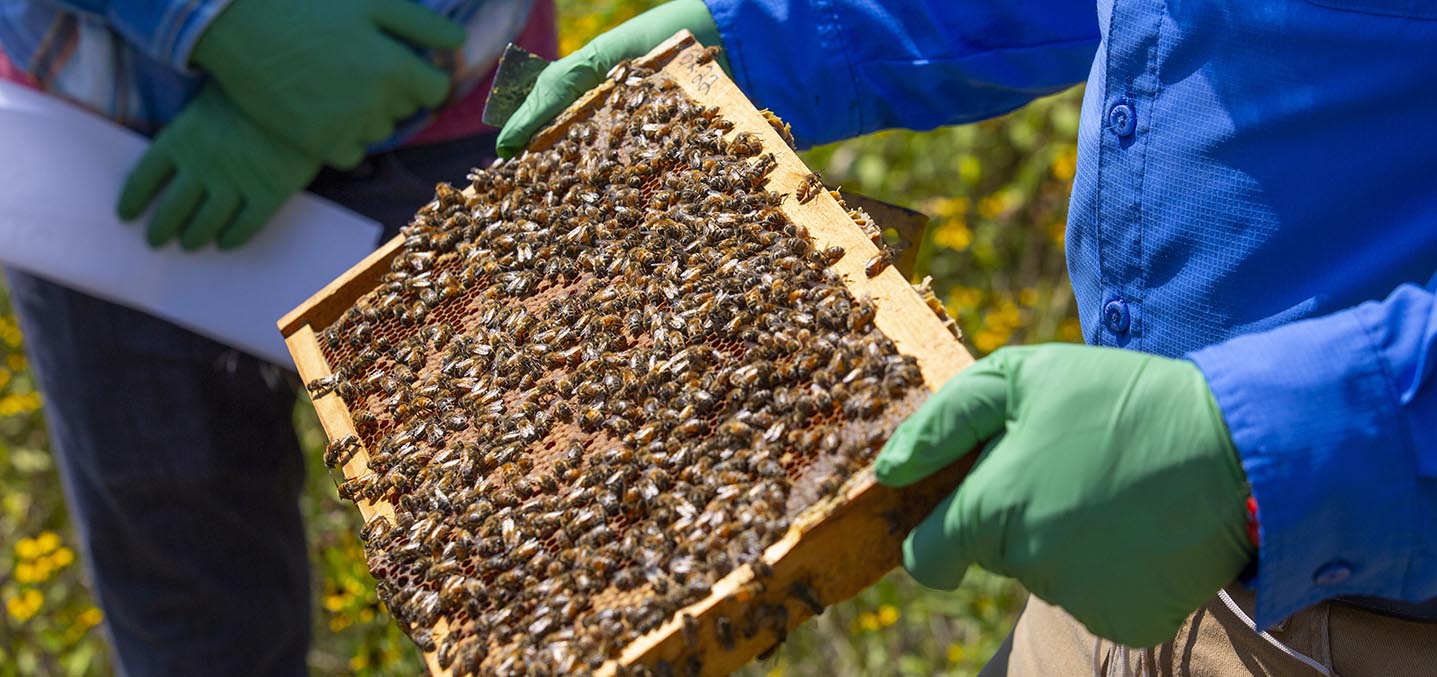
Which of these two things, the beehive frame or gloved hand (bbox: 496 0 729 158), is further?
gloved hand (bbox: 496 0 729 158)

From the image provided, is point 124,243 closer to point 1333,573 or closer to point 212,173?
point 212,173

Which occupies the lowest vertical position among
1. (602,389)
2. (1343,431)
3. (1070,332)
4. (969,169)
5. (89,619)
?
(89,619)

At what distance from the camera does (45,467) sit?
499 centimetres

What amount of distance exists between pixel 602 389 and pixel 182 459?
6.46 feet

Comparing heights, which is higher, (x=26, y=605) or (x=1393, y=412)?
(x=1393, y=412)

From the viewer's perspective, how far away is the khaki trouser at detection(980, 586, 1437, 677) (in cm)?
186

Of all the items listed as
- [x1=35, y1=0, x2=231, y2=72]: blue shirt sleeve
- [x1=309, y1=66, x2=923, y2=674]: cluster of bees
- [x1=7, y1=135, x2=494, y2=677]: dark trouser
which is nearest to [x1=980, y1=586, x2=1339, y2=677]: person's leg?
[x1=309, y1=66, x2=923, y2=674]: cluster of bees

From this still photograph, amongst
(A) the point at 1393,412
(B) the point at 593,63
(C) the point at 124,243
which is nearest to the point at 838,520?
(A) the point at 1393,412

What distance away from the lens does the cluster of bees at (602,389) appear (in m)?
1.71

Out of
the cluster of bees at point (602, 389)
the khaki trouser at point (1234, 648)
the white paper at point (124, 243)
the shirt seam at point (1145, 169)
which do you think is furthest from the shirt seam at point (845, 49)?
the white paper at point (124, 243)

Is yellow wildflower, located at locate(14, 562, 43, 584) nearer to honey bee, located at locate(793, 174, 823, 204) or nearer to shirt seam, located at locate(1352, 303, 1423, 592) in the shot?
honey bee, located at locate(793, 174, 823, 204)

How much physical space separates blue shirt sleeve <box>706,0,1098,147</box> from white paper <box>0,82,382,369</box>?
4.65 ft

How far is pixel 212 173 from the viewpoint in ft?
10.8

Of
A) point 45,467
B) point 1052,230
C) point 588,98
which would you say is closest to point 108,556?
point 45,467
